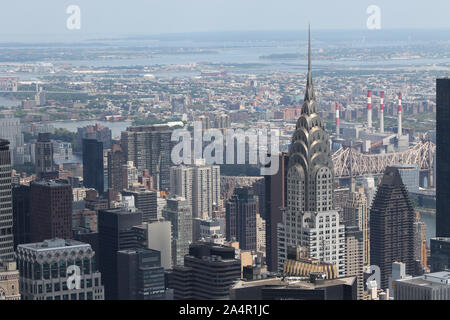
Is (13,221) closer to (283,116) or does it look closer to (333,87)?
(283,116)

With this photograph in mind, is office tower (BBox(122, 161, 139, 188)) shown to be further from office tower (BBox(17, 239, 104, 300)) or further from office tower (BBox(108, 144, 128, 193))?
office tower (BBox(17, 239, 104, 300))

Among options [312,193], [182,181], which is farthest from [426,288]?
[182,181]

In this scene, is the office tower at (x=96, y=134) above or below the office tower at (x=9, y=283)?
above

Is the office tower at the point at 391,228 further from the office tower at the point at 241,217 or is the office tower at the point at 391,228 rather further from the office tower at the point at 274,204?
the office tower at the point at 241,217

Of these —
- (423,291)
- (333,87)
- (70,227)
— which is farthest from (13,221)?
(333,87)

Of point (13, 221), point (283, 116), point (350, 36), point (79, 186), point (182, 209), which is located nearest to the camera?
point (13, 221)

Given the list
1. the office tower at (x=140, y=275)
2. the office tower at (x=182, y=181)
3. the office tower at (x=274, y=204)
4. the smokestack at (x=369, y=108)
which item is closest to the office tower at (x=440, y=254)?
the office tower at (x=274, y=204)
